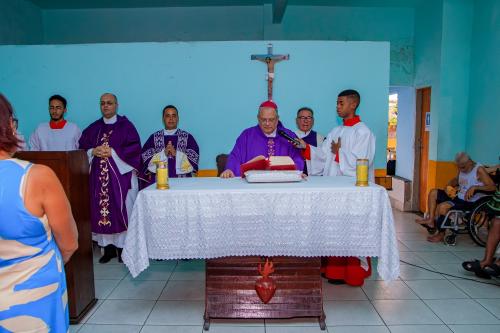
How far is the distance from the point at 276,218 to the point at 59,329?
1.50m

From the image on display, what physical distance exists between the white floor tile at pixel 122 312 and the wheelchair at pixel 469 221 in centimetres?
389

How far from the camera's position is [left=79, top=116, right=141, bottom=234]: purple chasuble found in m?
4.64

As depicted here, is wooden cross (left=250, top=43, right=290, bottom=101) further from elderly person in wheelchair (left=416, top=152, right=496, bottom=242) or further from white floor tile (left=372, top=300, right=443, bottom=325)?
white floor tile (left=372, top=300, right=443, bottom=325)

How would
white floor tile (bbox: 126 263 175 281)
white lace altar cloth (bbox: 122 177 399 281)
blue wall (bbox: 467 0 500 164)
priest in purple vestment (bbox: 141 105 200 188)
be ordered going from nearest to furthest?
1. white lace altar cloth (bbox: 122 177 399 281)
2. white floor tile (bbox: 126 263 175 281)
3. priest in purple vestment (bbox: 141 105 200 188)
4. blue wall (bbox: 467 0 500 164)

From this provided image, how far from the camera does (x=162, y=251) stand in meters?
2.76

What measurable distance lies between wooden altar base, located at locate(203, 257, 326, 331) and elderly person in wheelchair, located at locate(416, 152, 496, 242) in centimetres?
307

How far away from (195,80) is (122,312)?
3.24 meters

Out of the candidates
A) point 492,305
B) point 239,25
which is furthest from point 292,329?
point 239,25

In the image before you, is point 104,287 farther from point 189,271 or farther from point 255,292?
point 255,292

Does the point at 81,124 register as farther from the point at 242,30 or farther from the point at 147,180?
the point at 242,30

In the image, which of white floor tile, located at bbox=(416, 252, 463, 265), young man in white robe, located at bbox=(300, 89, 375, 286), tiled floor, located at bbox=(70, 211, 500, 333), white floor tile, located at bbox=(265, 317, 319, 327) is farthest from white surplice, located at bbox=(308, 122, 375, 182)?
white floor tile, located at bbox=(265, 317, 319, 327)

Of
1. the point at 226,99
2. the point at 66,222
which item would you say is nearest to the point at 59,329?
the point at 66,222

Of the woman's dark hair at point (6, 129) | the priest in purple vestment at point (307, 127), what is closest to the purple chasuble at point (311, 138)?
the priest in purple vestment at point (307, 127)

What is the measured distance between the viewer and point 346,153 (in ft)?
13.5
